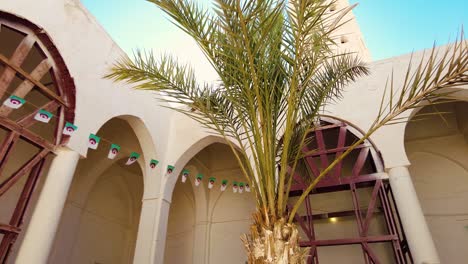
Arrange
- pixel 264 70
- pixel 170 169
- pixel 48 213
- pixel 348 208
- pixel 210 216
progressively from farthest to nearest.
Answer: pixel 210 216, pixel 348 208, pixel 170 169, pixel 48 213, pixel 264 70

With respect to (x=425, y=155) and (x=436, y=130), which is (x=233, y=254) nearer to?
(x=425, y=155)

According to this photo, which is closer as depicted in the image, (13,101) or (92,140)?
(13,101)

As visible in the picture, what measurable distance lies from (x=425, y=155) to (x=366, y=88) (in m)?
4.26

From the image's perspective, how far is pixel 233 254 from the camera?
11.0 m

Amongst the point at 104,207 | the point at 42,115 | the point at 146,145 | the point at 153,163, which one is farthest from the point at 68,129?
the point at 104,207

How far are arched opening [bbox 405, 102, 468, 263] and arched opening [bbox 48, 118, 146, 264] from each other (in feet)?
28.3

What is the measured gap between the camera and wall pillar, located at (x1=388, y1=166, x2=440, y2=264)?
556cm

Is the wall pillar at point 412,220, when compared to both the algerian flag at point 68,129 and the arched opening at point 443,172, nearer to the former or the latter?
the arched opening at point 443,172

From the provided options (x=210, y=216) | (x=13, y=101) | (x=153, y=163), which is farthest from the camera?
(x=210, y=216)

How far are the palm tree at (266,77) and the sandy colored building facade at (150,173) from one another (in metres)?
2.42

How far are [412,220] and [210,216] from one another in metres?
7.64

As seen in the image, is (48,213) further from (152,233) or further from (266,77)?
(266,77)

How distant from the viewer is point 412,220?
19.2 ft

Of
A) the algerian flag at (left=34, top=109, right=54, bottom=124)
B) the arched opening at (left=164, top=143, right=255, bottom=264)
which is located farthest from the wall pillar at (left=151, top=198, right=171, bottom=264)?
the algerian flag at (left=34, top=109, right=54, bottom=124)
